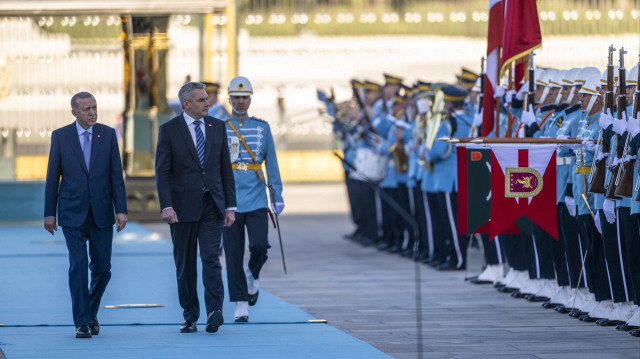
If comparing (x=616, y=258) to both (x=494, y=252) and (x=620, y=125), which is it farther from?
(x=494, y=252)

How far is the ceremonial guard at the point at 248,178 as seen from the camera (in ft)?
33.3

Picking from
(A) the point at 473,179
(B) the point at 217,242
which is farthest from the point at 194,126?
(A) the point at 473,179

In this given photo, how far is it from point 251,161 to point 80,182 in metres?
1.63

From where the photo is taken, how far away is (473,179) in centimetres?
1001

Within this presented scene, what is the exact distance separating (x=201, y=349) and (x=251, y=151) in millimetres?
2094

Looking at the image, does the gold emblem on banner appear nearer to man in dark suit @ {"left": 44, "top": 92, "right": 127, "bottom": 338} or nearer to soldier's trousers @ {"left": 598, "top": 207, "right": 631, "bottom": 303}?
soldier's trousers @ {"left": 598, "top": 207, "right": 631, "bottom": 303}

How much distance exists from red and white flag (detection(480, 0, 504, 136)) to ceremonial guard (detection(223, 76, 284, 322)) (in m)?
2.32

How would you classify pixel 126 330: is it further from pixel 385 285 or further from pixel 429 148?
pixel 429 148

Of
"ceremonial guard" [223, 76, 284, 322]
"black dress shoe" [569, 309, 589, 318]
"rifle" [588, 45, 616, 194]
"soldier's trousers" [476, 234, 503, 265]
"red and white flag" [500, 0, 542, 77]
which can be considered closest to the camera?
"rifle" [588, 45, 616, 194]

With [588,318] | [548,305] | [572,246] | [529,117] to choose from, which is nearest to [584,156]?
[529,117]

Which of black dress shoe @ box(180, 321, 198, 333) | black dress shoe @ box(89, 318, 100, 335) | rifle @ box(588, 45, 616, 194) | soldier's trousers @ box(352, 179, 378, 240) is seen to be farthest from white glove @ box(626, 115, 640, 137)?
soldier's trousers @ box(352, 179, 378, 240)

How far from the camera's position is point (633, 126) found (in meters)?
9.02

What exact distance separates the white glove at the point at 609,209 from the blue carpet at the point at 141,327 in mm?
2010

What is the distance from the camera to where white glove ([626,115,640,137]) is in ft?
29.5
